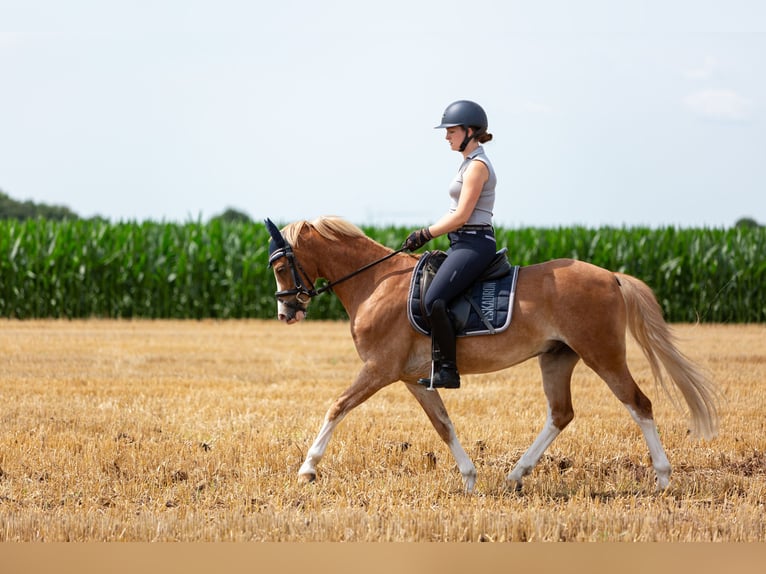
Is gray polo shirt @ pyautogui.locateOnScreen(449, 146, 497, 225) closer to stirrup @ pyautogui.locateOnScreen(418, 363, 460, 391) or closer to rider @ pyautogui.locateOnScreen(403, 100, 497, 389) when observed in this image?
rider @ pyautogui.locateOnScreen(403, 100, 497, 389)

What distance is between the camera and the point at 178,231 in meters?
26.0

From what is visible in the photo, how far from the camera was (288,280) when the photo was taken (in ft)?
24.0

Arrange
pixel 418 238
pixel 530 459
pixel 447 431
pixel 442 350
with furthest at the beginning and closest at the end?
pixel 530 459, pixel 447 431, pixel 442 350, pixel 418 238

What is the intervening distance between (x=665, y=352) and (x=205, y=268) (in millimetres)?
18748

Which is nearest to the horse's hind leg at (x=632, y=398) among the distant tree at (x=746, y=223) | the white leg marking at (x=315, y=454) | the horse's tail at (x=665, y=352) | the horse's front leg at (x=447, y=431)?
the horse's tail at (x=665, y=352)

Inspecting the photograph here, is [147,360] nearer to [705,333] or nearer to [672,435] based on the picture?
[672,435]

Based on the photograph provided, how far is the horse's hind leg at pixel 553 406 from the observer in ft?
24.1

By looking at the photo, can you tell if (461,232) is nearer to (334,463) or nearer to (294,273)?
(294,273)

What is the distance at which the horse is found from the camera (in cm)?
704

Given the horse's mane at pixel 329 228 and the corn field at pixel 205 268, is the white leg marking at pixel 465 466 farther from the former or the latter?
the corn field at pixel 205 268

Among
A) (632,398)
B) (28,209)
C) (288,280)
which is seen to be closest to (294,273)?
(288,280)

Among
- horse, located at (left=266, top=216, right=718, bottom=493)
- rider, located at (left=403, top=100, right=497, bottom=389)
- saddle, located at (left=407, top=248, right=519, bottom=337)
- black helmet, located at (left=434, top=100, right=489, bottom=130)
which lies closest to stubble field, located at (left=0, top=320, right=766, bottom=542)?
horse, located at (left=266, top=216, right=718, bottom=493)

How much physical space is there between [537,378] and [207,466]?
23.2 ft

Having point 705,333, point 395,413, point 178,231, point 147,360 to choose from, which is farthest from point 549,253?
point 395,413
